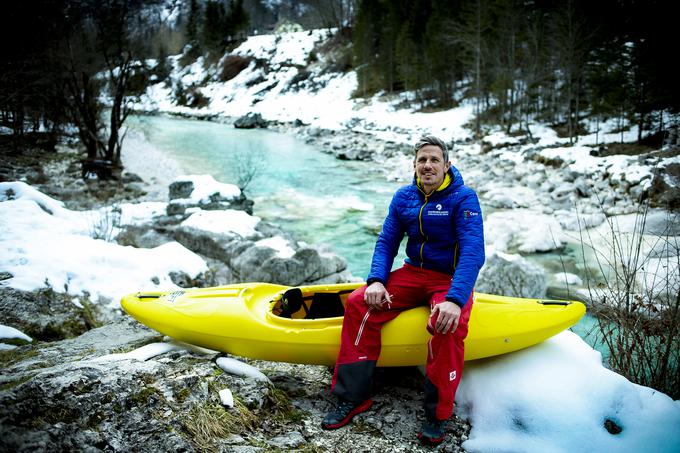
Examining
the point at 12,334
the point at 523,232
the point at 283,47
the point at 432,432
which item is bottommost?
the point at 523,232

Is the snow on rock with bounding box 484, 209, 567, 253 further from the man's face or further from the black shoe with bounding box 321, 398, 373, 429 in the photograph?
the black shoe with bounding box 321, 398, 373, 429

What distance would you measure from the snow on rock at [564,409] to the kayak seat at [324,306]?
91 centimetres

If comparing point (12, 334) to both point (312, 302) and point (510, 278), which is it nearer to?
point (312, 302)

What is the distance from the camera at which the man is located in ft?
6.21

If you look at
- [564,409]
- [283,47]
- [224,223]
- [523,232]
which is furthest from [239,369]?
[283,47]

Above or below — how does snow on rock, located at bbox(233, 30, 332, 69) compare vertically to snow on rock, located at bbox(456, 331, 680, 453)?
above

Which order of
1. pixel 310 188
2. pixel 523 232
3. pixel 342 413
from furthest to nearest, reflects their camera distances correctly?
pixel 310 188 → pixel 523 232 → pixel 342 413

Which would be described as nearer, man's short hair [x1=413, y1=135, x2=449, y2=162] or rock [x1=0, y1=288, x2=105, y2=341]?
man's short hair [x1=413, y1=135, x2=449, y2=162]

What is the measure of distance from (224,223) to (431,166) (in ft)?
16.5

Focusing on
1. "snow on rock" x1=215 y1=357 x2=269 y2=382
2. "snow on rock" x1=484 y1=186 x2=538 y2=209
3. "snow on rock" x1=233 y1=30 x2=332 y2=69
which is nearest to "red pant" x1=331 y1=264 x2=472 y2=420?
"snow on rock" x1=215 y1=357 x2=269 y2=382

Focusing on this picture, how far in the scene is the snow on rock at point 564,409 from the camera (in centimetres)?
183

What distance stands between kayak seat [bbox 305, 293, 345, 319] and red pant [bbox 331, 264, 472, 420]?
0.50 m

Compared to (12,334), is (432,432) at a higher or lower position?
lower

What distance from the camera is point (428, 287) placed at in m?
2.22
